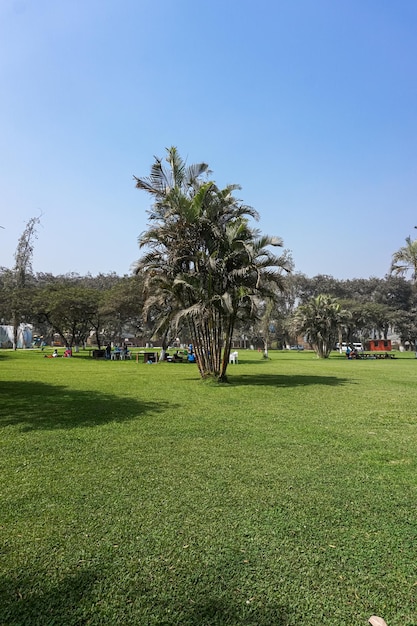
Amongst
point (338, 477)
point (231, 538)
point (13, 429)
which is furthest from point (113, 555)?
point (13, 429)

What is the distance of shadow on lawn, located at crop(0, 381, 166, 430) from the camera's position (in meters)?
7.36

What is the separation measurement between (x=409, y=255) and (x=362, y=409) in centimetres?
1979

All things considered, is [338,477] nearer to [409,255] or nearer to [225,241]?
[225,241]

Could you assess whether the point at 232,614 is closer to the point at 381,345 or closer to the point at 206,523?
the point at 206,523

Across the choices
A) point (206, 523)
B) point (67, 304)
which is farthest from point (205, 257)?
point (67, 304)

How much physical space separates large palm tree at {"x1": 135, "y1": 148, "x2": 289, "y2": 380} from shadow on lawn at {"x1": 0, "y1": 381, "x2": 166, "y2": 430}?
158 inches

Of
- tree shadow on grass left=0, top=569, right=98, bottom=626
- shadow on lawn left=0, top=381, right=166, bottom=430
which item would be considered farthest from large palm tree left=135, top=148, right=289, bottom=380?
tree shadow on grass left=0, top=569, right=98, bottom=626

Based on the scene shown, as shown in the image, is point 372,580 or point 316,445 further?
point 316,445

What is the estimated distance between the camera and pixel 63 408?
8.65m

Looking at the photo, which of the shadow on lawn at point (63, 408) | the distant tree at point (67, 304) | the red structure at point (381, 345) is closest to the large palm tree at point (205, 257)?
the shadow on lawn at point (63, 408)

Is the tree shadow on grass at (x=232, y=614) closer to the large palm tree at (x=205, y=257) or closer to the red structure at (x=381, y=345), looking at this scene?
the large palm tree at (x=205, y=257)

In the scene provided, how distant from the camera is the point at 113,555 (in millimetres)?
2939

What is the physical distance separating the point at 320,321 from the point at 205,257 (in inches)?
1114

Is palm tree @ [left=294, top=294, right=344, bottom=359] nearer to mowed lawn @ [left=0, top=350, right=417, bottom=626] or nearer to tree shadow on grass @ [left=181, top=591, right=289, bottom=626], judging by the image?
mowed lawn @ [left=0, top=350, right=417, bottom=626]
